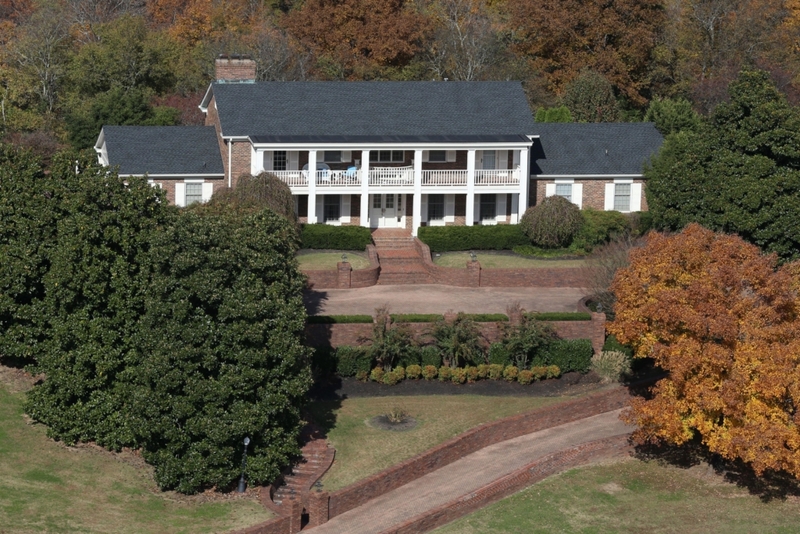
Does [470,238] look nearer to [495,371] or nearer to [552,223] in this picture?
[552,223]

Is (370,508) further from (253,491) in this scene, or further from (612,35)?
(612,35)

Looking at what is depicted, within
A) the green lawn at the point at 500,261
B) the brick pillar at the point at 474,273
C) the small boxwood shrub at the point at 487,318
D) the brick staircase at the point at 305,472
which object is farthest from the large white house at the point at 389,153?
the brick staircase at the point at 305,472

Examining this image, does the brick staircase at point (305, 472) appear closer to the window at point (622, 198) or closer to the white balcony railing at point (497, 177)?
the white balcony railing at point (497, 177)

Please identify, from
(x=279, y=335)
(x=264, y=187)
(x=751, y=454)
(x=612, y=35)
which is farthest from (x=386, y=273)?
(x=612, y=35)

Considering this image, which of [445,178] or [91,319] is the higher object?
[445,178]

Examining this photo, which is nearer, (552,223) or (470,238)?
(552,223)

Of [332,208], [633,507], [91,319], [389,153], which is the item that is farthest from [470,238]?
[91,319]

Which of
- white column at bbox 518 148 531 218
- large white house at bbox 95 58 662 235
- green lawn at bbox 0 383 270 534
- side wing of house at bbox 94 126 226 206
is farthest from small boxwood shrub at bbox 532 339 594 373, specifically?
side wing of house at bbox 94 126 226 206
